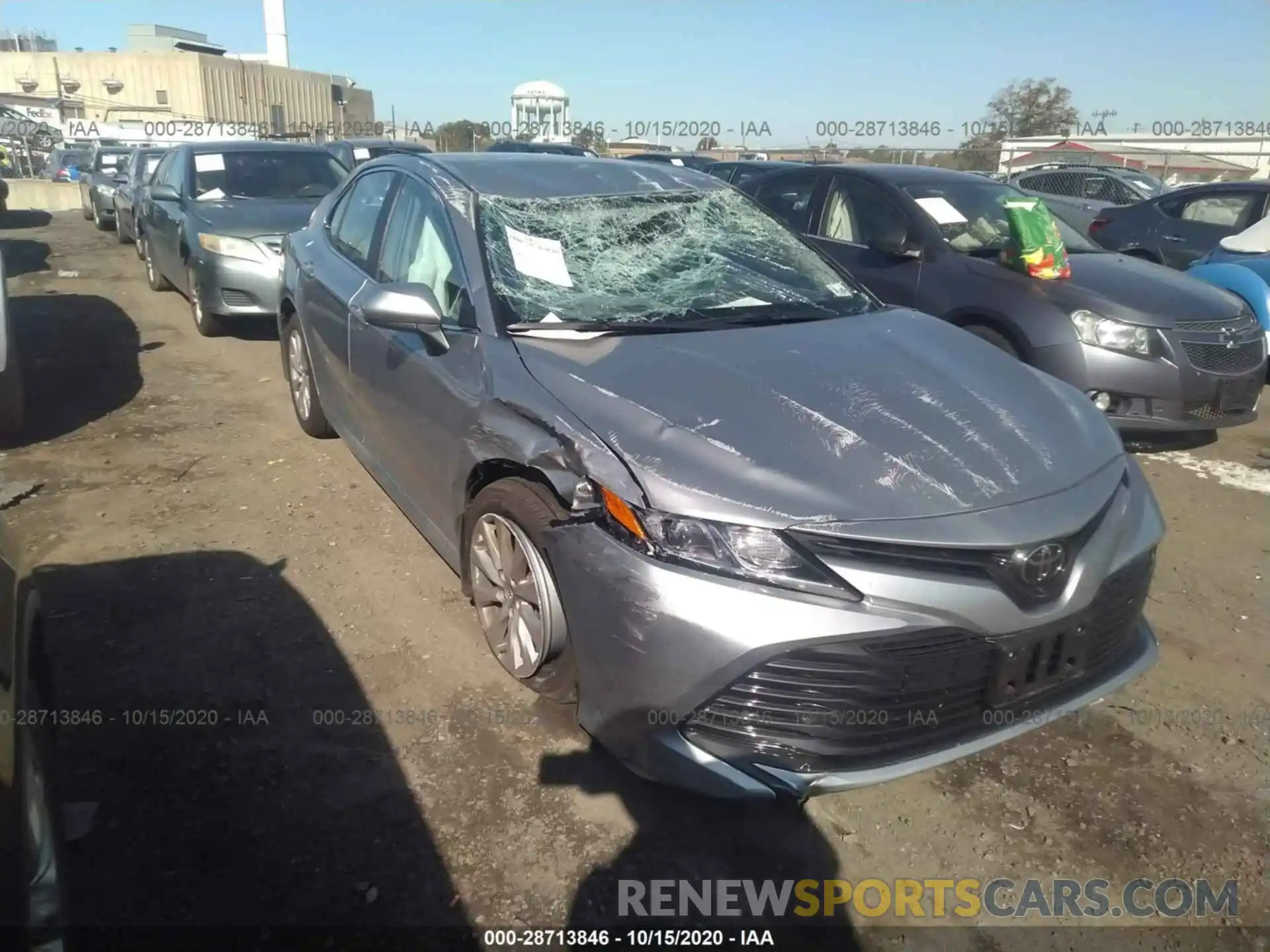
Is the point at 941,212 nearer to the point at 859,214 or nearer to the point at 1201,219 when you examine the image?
the point at 859,214

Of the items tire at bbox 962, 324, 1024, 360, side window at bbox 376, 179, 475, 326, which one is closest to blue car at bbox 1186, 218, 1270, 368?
tire at bbox 962, 324, 1024, 360

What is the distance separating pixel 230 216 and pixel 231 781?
6.17 m

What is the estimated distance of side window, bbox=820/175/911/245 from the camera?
605 centimetres

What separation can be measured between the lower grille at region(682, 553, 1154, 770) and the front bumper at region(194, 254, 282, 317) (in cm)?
617

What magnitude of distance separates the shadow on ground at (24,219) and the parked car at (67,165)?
367 cm

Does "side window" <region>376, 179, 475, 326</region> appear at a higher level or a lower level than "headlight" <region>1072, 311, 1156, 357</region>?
higher

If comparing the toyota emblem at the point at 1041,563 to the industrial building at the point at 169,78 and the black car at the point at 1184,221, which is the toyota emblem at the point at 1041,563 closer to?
the black car at the point at 1184,221

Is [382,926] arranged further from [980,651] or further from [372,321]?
[372,321]

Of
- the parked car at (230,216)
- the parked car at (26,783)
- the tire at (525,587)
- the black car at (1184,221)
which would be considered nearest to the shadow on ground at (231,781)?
the parked car at (26,783)

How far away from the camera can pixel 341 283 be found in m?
4.25

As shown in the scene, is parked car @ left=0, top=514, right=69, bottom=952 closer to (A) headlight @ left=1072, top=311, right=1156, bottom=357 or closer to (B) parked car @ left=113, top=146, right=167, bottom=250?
(A) headlight @ left=1072, top=311, right=1156, bottom=357

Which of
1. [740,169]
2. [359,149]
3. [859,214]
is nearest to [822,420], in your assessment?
[859,214]

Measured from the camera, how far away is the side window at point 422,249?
3.29 m

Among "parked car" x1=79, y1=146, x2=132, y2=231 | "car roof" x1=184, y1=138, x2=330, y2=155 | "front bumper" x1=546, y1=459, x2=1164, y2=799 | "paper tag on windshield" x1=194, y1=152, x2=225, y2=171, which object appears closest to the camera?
"front bumper" x1=546, y1=459, x2=1164, y2=799
